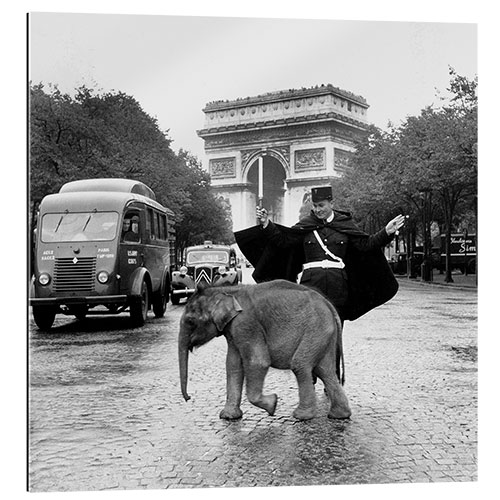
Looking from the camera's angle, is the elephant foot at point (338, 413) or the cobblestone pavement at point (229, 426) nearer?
the cobblestone pavement at point (229, 426)

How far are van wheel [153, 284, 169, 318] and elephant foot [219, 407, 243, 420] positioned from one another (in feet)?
22.1

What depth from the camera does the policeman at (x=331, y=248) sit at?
6824 mm

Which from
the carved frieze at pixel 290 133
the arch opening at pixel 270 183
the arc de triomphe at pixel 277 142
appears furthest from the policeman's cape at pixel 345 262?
the carved frieze at pixel 290 133

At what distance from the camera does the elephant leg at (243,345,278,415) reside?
242 inches

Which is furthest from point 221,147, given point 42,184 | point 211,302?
point 211,302

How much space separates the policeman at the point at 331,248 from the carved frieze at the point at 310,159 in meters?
1.12

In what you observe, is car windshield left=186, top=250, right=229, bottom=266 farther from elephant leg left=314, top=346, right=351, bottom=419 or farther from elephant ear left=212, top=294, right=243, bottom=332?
elephant ear left=212, top=294, right=243, bottom=332

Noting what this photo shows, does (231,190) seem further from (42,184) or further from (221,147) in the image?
(42,184)

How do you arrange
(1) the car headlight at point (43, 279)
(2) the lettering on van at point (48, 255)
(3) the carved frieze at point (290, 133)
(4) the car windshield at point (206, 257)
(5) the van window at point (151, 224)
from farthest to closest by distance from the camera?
(4) the car windshield at point (206, 257), (2) the lettering on van at point (48, 255), (5) the van window at point (151, 224), (1) the car headlight at point (43, 279), (3) the carved frieze at point (290, 133)

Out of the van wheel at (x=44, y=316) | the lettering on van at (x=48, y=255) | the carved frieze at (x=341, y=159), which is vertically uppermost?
the carved frieze at (x=341, y=159)

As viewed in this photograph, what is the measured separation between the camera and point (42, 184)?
7.36 meters

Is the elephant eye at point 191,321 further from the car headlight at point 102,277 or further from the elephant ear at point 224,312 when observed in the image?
the car headlight at point 102,277

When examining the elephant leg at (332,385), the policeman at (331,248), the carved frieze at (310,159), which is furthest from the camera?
the carved frieze at (310,159)
